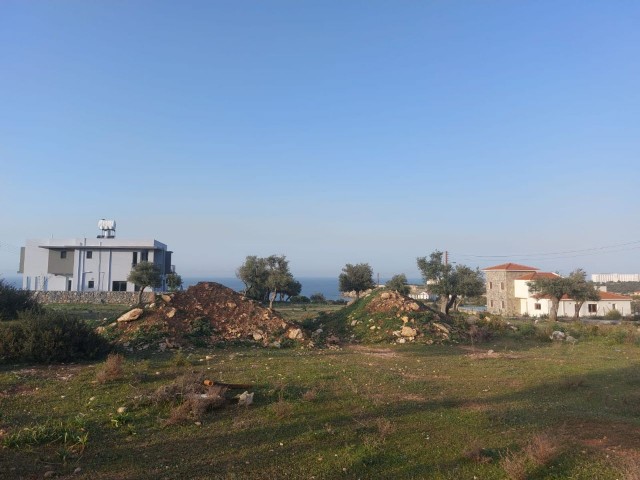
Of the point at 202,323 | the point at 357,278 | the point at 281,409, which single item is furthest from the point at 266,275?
the point at 281,409

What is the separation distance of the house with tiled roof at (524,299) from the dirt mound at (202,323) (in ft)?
126

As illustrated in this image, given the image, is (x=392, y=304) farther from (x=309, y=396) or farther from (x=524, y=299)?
(x=524, y=299)

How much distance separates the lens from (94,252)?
64.4 metres

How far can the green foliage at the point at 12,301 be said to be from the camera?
2046 centimetres

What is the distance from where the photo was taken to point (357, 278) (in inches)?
1994

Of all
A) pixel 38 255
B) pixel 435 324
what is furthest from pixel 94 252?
pixel 435 324

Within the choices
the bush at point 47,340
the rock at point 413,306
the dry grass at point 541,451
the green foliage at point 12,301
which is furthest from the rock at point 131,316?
the dry grass at point 541,451

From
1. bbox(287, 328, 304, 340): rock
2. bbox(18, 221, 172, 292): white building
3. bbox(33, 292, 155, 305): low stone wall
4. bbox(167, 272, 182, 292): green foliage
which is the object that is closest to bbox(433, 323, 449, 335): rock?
bbox(287, 328, 304, 340): rock

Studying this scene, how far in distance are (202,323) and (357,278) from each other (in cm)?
3071

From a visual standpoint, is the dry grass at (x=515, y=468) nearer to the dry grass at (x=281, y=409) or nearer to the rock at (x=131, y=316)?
the dry grass at (x=281, y=409)

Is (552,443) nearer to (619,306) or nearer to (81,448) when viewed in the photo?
(81,448)

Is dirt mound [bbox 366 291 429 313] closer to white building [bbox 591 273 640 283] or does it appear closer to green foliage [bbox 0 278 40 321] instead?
green foliage [bbox 0 278 40 321]

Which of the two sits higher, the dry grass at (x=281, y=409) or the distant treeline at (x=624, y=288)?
the distant treeline at (x=624, y=288)

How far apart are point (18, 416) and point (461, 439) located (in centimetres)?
735
